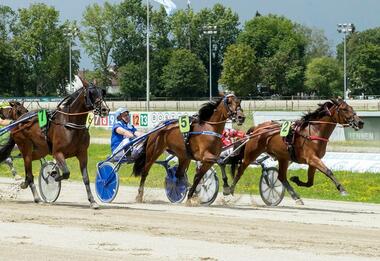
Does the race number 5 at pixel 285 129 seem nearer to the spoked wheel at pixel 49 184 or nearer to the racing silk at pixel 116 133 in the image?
the racing silk at pixel 116 133

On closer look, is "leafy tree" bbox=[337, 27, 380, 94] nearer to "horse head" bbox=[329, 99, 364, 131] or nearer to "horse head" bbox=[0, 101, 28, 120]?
"horse head" bbox=[0, 101, 28, 120]

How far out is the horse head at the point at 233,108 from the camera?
43.4 ft

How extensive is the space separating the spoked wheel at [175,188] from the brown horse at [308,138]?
2.97 ft

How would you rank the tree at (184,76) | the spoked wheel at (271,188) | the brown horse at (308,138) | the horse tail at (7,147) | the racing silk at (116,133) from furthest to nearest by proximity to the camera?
the tree at (184,76), the horse tail at (7,147), the racing silk at (116,133), the spoked wheel at (271,188), the brown horse at (308,138)

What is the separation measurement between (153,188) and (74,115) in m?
5.37

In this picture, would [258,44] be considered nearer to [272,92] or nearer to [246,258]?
[272,92]

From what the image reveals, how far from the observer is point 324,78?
88250mm

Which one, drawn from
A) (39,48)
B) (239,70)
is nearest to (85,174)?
(239,70)

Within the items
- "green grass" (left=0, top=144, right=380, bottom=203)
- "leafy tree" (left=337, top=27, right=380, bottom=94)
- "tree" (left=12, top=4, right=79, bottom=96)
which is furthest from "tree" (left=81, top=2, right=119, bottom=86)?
"green grass" (left=0, top=144, right=380, bottom=203)

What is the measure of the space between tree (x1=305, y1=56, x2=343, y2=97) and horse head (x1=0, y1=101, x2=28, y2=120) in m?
70.3

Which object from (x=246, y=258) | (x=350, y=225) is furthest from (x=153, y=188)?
(x=246, y=258)

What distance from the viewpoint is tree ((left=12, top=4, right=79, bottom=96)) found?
85.6 m

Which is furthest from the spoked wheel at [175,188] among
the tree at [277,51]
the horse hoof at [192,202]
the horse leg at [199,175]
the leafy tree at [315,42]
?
the leafy tree at [315,42]

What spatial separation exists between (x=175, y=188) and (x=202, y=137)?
1.60m
